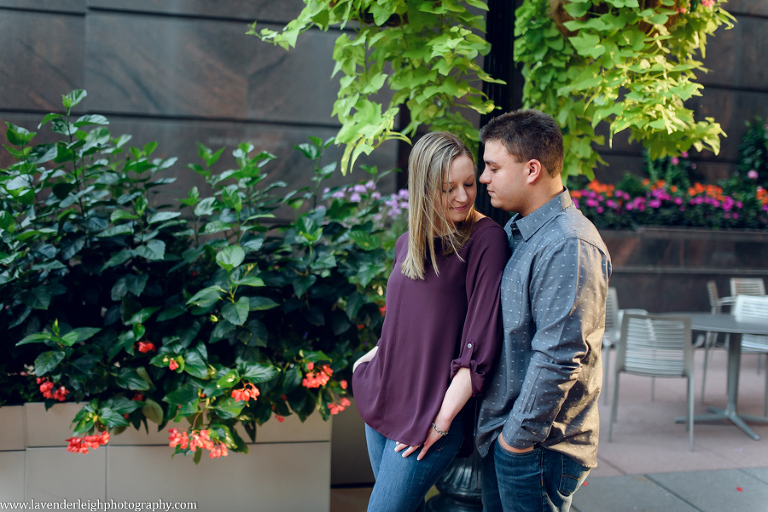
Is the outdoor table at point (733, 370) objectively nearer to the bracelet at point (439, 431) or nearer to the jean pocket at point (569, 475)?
the jean pocket at point (569, 475)

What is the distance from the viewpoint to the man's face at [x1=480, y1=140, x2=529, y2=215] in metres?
1.95

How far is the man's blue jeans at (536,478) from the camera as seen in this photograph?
189 cm

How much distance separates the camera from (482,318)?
1.93 m

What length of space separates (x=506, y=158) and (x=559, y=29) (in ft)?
3.84

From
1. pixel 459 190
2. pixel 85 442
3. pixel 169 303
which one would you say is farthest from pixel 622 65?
pixel 85 442

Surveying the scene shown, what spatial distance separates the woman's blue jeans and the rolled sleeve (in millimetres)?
230

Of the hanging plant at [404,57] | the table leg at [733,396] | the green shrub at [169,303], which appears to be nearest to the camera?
the hanging plant at [404,57]

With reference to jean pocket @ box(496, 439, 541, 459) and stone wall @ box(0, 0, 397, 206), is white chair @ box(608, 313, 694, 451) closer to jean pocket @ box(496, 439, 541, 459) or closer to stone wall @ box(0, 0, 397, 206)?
stone wall @ box(0, 0, 397, 206)

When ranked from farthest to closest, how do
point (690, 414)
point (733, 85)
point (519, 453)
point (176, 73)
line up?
point (733, 85) < point (176, 73) < point (690, 414) < point (519, 453)

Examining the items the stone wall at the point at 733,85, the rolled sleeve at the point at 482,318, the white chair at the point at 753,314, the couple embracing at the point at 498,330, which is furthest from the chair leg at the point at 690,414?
the stone wall at the point at 733,85

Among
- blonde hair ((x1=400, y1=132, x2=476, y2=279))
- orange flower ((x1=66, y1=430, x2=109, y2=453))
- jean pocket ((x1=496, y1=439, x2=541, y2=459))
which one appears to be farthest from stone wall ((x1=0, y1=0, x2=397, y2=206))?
jean pocket ((x1=496, y1=439, x2=541, y2=459))

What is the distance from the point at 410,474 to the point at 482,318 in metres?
0.59

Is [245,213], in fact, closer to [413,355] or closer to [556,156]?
[413,355]

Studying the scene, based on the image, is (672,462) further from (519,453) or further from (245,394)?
(245,394)
